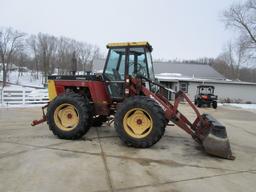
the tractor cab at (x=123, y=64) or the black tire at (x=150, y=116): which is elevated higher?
the tractor cab at (x=123, y=64)

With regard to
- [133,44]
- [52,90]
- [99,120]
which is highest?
[133,44]

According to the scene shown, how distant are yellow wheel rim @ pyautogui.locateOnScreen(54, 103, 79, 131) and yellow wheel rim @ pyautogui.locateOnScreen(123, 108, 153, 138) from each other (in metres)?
1.41

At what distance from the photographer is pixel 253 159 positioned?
575 cm

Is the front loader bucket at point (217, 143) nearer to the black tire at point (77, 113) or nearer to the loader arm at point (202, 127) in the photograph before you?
the loader arm at point (202, 127)

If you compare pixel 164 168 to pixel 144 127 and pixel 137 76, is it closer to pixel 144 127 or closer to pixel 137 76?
pixel 144 127

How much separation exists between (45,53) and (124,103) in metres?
56.2

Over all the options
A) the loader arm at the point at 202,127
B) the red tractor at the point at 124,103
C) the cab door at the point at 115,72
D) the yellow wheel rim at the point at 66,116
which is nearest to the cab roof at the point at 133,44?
the red tractor at the point at 124,103

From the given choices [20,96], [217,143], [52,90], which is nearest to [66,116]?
[52,90]

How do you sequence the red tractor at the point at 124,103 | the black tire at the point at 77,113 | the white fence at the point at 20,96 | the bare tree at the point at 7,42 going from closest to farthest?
the red tractor at the point at 124,103
the black tire at the point at 77,113
the white fence at the point at 20,96
the bare tree at the point at 7,42

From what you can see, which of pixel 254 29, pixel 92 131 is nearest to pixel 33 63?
pixel 254 29

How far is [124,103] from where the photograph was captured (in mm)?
6215

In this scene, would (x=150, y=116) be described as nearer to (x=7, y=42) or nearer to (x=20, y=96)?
(x=20, y=96)

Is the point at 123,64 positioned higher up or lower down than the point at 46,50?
lower down

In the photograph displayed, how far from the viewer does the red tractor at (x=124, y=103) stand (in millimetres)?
6031
